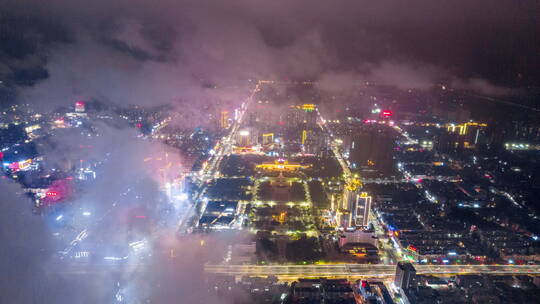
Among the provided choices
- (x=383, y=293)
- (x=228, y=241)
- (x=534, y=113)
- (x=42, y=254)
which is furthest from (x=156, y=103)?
(x=534, y=113)

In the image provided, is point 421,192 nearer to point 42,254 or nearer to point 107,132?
point 107,132

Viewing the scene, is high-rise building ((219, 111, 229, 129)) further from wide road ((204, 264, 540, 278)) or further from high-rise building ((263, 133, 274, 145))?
wide road ((204, 264, 540, 278))

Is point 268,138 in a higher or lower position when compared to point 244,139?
higher

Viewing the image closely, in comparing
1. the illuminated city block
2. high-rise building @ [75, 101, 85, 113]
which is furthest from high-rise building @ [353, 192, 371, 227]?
high-rise building @ [75, 101, 85, 113]

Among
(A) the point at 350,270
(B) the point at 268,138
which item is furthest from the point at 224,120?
(A) the point at 350,270

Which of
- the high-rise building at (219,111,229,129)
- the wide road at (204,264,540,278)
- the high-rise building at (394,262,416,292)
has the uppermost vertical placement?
the high-rise building at (219,111,229,129)

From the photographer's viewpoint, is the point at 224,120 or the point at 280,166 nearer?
the point at 280,166

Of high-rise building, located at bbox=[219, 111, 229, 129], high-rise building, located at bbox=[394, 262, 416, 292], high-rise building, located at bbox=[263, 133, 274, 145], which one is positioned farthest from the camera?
high-rise building, located at bbox=[263, 133, 274, 145]

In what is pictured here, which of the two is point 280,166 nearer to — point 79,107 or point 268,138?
point 268,138

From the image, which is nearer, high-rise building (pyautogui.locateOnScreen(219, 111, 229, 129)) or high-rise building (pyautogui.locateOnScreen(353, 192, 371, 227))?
high-rise building (pyautogui.locateOnScreen(353, 192, 371, 227))
